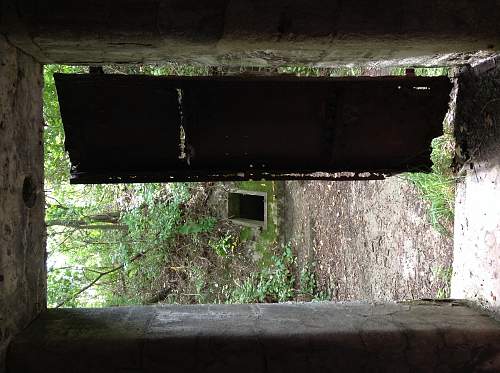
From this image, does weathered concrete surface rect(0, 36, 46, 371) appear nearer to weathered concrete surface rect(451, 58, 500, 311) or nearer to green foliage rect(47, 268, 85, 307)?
weathered concrete surface rect(451, 58, 500, 311)

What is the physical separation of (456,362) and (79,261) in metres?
8.98

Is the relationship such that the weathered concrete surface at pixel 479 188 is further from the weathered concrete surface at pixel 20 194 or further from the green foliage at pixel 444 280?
the weathered concrete surface at pixel 20 194

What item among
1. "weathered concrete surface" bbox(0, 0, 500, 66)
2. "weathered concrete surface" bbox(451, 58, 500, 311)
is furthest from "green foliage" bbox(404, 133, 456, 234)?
"weathered concrete surface" bbox(0, 0, 500, 66)

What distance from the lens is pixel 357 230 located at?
5.88 metres

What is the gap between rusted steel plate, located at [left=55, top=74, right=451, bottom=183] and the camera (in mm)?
2525

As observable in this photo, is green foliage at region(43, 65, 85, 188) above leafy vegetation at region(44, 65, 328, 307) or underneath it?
above

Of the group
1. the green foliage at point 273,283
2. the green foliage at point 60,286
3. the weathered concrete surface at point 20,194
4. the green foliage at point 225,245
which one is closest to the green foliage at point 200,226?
the green foliage at point 225,245

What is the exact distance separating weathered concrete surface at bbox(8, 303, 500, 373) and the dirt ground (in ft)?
6.28

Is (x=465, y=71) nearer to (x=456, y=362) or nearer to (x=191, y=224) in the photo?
(x=456, y=362)

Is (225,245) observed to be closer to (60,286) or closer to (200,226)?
(200,226)

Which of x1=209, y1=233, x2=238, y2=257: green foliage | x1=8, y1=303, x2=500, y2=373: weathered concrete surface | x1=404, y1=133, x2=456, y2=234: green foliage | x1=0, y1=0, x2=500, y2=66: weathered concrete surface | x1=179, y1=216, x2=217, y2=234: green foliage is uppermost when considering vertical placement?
x1=0, y1=0, x2=500, y2=66: weathered concrete surface

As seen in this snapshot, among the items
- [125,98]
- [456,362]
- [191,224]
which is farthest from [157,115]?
[191,224]

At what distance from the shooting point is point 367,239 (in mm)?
5648

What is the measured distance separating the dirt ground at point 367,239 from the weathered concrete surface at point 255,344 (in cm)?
191
